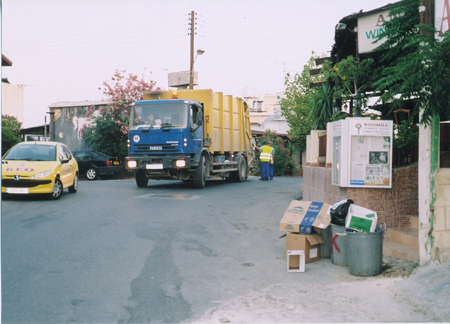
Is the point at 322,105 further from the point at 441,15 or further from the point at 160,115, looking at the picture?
the point at 441,15

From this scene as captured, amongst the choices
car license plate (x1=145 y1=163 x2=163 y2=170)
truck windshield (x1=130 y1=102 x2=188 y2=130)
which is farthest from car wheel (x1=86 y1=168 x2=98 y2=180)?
car license plate (x1=145 y1=163 x2=163 y2=170)

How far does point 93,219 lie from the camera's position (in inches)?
384

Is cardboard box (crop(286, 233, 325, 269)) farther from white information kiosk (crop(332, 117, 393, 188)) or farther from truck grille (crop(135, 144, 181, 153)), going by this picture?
truck grille (crop(135, 144, 181, 153))

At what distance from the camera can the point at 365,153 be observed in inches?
298

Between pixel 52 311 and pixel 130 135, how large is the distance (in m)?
11.1

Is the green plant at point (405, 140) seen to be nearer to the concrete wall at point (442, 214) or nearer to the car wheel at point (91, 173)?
the concrete wall at point (442, 214)

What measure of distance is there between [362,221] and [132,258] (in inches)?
128

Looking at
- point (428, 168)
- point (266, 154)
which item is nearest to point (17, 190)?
point (428, 168)

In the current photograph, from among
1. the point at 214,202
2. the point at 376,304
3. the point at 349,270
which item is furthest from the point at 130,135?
the point at 376,304

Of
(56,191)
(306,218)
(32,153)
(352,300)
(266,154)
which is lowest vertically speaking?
(352,300)

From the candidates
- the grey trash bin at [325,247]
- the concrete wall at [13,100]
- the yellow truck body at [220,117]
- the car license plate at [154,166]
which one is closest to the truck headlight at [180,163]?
the car license plate at [154,166]

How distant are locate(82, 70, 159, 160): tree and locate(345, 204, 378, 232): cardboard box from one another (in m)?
20.5

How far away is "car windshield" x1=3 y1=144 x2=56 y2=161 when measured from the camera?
42.6ft

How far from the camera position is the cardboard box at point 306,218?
6695mm
